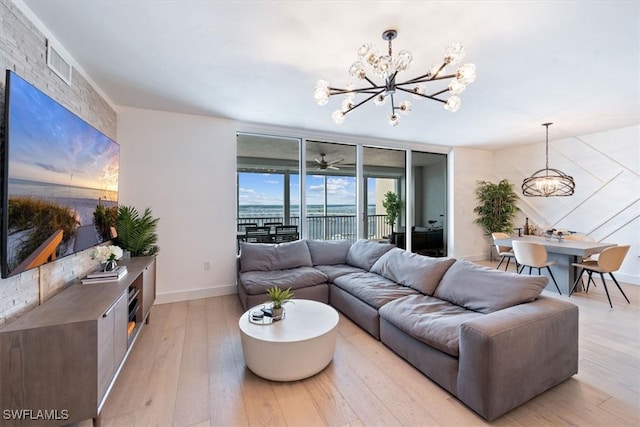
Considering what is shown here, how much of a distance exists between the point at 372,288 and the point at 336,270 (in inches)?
35.0

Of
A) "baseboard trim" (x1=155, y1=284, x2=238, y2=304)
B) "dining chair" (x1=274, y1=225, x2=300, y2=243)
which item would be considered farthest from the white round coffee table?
"dining chair" (x1=274, y1=225, x2=300, y2=243)

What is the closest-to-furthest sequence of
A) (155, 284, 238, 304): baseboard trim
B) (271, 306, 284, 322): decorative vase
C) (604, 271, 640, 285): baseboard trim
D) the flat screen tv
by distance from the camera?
the flat screen tv, (271, 306, 284, 322): decorative vase, (155, 284, 238, 304): baseboard trim, (604, 271, 640, 285): baseboard trim

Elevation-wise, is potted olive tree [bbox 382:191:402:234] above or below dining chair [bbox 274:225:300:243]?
above

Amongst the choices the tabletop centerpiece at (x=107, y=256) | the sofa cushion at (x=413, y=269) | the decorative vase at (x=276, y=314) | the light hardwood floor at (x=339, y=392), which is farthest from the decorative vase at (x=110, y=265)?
the sofa cushion at (x=413, y=269)

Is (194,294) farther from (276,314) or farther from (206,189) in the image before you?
(276,314)

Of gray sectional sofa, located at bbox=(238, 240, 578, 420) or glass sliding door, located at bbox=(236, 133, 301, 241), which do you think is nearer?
gray sectional sofa, located at bbox=(238, 240, 578, 420)

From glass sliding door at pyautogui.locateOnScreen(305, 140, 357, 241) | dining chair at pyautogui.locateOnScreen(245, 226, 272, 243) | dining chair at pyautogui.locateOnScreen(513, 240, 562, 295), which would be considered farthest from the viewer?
glass sliding door at pyautogui.locateOnScreen(305, 140, 357, 241)

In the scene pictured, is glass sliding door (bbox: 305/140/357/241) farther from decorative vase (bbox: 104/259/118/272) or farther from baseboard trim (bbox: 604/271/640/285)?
baseboard trim (bbox: 604/271/640/285)

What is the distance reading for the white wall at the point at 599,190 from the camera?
14.9 ft

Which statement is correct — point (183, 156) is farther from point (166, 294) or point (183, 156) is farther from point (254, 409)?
point (254, 409)

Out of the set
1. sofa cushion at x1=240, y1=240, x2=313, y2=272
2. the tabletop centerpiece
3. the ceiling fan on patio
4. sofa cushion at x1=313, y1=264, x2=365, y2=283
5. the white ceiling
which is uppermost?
the white ceiling

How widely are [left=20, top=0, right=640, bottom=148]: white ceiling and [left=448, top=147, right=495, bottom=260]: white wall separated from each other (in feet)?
8.25

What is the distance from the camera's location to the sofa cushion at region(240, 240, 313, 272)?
3.69 metres

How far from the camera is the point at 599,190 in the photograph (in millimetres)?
4953
